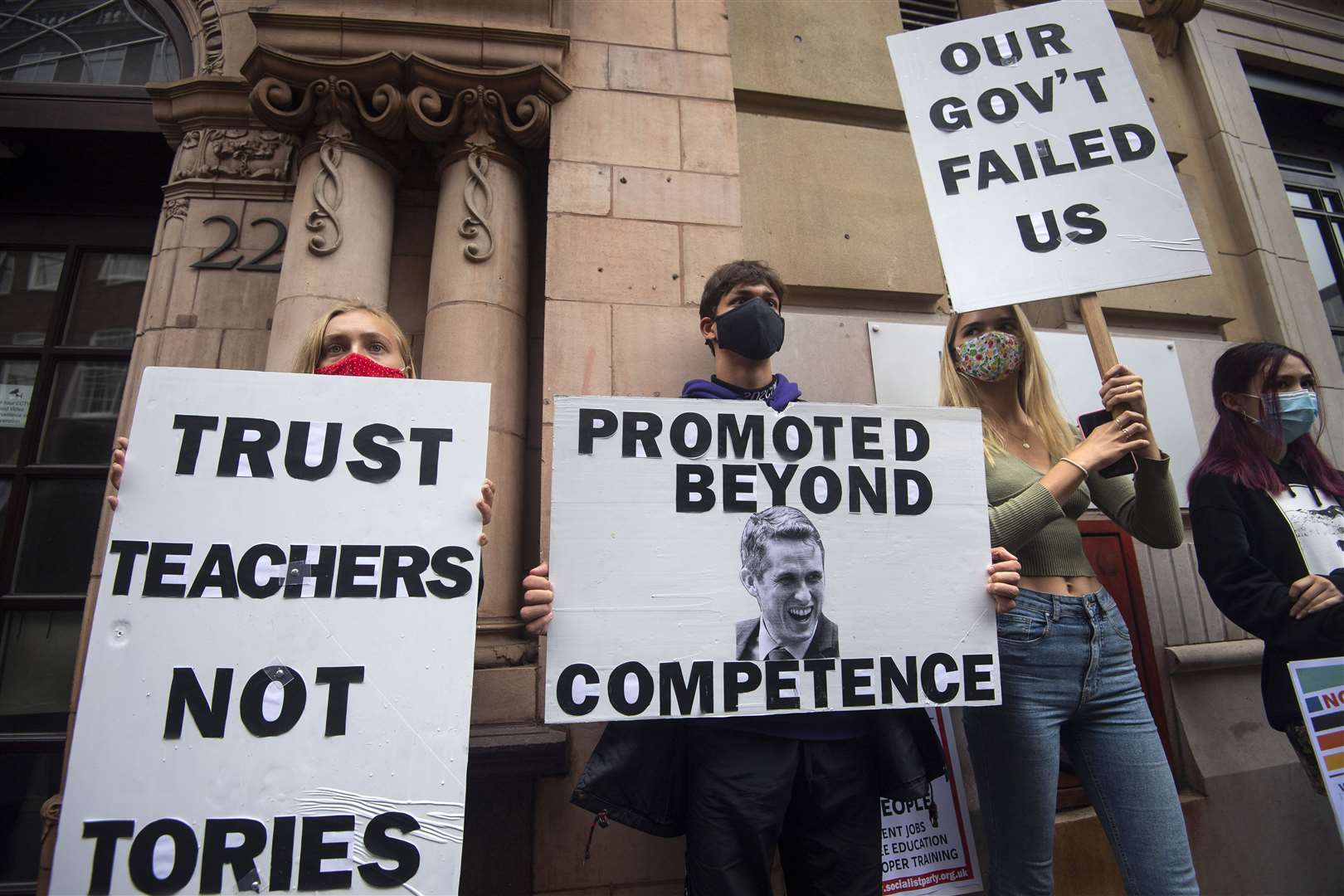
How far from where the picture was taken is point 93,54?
4.42 m

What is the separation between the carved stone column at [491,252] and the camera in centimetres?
348

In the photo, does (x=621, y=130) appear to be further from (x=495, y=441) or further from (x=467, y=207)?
(x=495, y=441)

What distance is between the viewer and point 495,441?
3.48 metres

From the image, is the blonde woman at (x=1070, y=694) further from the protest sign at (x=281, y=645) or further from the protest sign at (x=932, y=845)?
the protest sign at (x=281, y=645)

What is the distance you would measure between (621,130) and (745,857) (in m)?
3.51

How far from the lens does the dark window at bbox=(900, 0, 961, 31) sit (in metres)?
5.26

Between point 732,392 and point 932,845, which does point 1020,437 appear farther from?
point 932,845

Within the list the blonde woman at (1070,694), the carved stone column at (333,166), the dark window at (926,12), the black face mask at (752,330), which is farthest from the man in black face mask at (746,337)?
the dark window at (926,12)

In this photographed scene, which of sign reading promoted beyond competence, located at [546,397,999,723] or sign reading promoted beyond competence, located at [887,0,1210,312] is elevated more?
sign reading promoted beyond competence, located at [887,0,1210,312]

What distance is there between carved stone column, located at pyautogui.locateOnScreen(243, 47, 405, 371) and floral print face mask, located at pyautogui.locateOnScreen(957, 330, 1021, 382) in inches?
110

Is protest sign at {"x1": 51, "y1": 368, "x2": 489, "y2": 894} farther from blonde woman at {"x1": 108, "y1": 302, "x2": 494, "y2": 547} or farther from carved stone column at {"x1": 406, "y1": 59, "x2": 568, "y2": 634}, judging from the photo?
carved stone column at {"x1": 406, "y1": 59, "x2": 568, "y2": 634}

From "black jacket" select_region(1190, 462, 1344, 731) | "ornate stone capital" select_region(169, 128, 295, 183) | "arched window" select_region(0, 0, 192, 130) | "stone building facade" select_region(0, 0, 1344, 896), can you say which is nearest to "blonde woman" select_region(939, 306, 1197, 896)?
"black jacket" select_region(1190, 462, 1344, 731)

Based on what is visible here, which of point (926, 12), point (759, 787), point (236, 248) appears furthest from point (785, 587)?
point (926, 12)

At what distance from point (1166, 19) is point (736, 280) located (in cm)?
503
